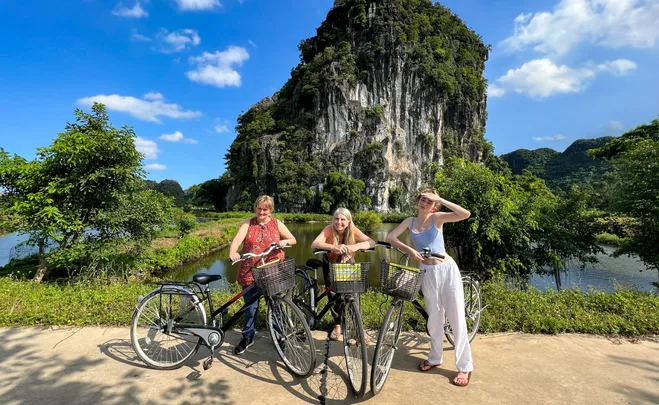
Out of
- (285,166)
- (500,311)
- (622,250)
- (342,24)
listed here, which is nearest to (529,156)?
(342,24)

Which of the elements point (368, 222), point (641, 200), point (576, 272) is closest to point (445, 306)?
point (641, 200)

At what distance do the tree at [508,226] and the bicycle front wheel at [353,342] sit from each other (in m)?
5.99

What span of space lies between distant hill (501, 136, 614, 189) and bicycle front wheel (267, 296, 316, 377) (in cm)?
8682

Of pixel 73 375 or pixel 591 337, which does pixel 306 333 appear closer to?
pixel 73 375

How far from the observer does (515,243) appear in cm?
872

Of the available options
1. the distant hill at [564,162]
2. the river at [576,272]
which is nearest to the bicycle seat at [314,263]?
the river at [576,272]

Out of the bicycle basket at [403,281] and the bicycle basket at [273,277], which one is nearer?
the bicycle basket at [403,281]

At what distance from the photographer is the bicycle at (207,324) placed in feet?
9.41

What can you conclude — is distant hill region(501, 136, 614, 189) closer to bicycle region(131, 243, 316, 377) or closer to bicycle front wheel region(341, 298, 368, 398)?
bicycle front wheel region(341, 298, 368, 398)

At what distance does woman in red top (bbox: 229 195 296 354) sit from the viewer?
3348 mm

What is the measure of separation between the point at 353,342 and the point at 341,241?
100 centimetres

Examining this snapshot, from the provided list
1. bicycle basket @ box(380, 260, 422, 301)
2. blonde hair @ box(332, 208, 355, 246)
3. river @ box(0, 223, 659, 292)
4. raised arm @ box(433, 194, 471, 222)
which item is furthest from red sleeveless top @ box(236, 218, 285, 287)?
river @ box(0, 223, 659, 292)

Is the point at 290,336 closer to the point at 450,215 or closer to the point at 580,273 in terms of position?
the point at 450,215

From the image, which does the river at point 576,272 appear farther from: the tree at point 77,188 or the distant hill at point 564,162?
the distant hill at point 564,162
